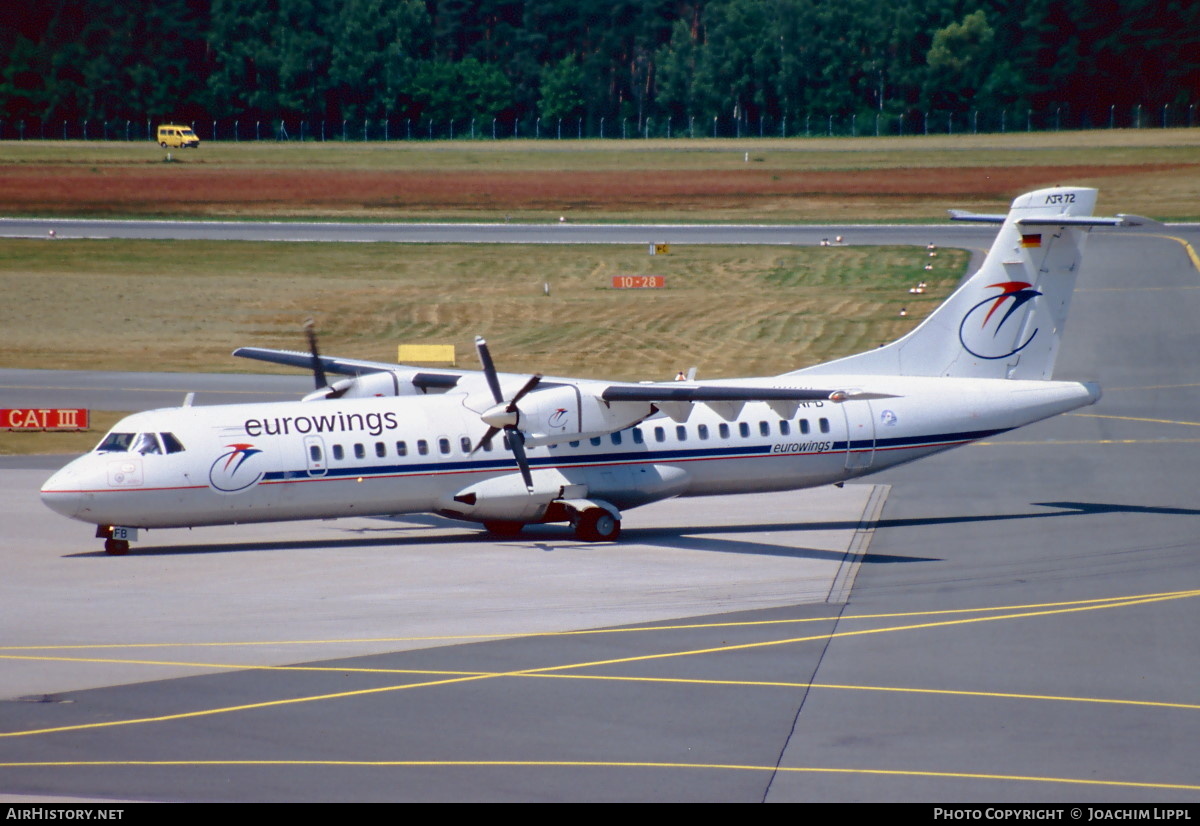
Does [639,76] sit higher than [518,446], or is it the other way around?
[639,76]

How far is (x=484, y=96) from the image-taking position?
144 meters

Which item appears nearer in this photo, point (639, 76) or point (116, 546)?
point (116, 546)

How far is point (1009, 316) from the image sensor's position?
100 ft

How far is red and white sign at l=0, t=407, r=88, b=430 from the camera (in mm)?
40875

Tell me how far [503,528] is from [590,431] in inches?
117

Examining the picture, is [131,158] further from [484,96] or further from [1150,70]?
[1150,70]

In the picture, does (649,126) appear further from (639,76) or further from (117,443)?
(117,443)

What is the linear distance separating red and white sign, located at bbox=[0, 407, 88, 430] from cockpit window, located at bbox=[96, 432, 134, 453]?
1493cm

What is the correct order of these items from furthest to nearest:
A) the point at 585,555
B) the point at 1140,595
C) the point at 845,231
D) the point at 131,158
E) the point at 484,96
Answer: the point at 484,96 → the point at 131,158 → the point at 845,231 → the point at 585,555 → the point at 1140,595

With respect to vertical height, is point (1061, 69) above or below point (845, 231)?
above

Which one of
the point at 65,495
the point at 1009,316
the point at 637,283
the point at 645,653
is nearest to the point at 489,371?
the point at 65,495

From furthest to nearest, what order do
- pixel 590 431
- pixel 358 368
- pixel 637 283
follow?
pixel 637 283 → pixel 358 368 → pixel 590 431

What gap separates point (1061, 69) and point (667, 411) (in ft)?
382

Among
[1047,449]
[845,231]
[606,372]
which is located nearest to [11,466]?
[606,372]
